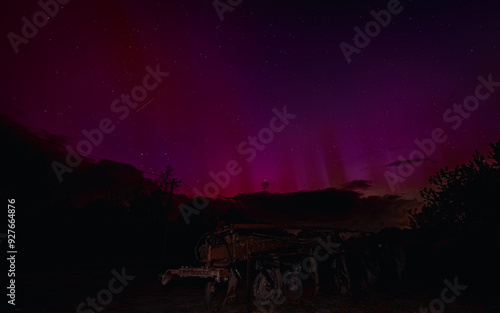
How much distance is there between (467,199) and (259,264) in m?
29.6

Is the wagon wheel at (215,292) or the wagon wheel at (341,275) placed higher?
the wagon wheel at (341,275)

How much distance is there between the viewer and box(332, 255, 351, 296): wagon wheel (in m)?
11.8

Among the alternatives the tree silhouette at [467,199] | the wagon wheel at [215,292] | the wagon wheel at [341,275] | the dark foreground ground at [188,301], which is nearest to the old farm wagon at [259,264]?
the wagon wheel at [215,292]

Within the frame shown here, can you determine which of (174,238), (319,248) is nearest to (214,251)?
(319,248)

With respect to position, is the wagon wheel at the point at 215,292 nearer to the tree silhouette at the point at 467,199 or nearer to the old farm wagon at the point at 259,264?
the old farm wagon at the point at 259,264

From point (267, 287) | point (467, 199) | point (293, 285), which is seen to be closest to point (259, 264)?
point (267, 287)

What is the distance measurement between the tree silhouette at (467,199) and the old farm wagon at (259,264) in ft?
77.1

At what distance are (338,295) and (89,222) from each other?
89.9 ft

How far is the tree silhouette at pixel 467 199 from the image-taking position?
26.1 meters

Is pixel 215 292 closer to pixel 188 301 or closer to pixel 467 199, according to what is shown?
pixel 188 301

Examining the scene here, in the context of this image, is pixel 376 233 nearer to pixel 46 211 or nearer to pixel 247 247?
pixel 247 247

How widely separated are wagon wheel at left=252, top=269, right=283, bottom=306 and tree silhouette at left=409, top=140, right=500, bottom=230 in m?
25.4

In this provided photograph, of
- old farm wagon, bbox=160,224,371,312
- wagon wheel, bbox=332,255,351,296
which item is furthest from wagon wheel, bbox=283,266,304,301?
wagon wheel, bbox=332,255,351,296

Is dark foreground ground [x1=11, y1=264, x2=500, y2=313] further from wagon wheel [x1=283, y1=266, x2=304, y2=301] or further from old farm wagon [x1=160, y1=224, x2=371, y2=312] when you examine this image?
old farm wagon [x1=160, y1=224, x2=371, y2=312]
